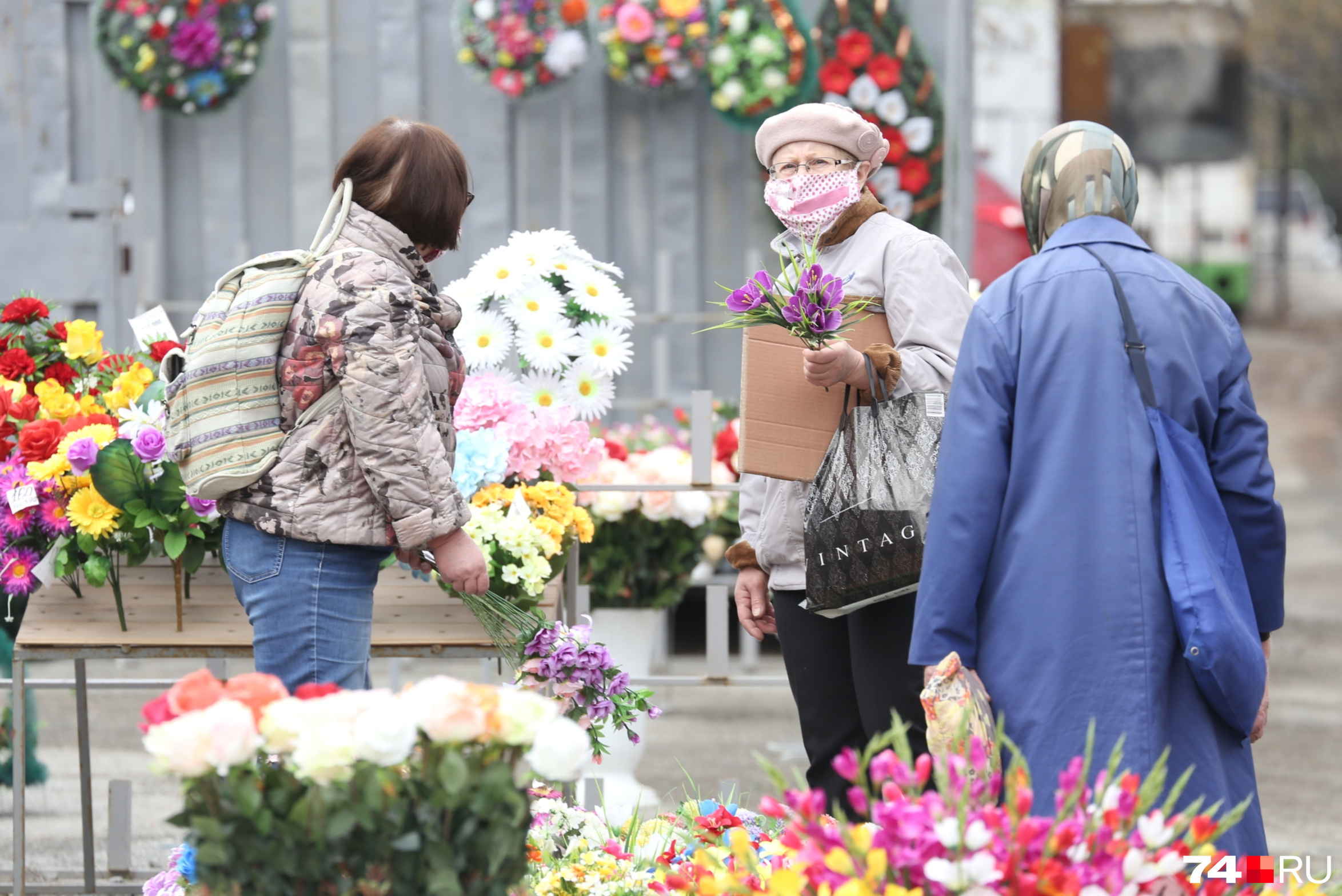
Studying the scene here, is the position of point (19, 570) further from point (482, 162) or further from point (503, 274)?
point (482, 162)

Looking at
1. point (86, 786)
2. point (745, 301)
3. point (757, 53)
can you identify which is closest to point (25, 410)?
point (86, 786)

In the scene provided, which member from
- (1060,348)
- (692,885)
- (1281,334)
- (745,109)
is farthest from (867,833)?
(1281,334)

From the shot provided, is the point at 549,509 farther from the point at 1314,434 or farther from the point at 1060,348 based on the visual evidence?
the point at 1314,434

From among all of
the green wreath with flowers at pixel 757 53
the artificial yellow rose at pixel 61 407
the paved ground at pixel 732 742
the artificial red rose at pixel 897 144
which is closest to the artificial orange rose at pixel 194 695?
the artificial yellow rose at pixel 61 407

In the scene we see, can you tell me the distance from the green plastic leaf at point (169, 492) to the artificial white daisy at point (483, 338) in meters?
0.78

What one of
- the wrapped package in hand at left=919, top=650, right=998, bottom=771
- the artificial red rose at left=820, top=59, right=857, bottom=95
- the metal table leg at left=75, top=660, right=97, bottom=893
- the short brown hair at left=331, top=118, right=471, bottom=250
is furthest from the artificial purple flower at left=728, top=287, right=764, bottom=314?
the artificial red rose at left=820, top=59, right=857, bottom=95

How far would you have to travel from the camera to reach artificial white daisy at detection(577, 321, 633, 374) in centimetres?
349

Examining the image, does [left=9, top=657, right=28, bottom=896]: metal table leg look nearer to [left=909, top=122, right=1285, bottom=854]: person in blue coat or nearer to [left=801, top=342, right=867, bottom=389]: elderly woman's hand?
[left=801, top=342, right=867, bottom=389]: elderly woman's hand

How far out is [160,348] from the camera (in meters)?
3.20

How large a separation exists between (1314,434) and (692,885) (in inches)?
566

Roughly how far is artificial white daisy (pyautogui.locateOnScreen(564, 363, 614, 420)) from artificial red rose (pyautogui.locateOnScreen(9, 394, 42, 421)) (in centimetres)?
115

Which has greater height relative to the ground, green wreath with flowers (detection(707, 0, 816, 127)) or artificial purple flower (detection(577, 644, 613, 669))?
green wreath with flowers (detection(707, 0, 816, 127))

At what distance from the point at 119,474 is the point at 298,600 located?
25.6 inches

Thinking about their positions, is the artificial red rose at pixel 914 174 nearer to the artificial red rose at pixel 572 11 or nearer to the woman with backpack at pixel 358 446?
the artificial red rose at pixel 572 11
